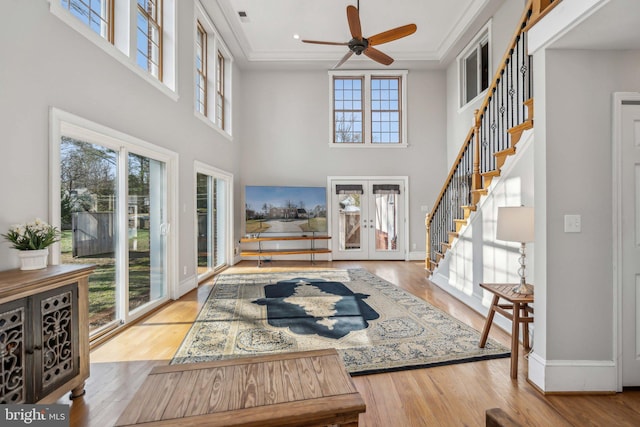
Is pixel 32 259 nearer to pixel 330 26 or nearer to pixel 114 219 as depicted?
pixel 114 219

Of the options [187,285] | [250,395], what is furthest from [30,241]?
[187,285]

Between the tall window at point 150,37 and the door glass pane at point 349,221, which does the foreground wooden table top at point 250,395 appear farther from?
the door glass pane at point 349,221

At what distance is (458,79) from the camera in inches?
294

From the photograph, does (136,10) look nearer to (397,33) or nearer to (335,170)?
(397,33)

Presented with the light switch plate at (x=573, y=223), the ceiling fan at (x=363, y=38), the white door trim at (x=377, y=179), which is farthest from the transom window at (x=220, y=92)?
the light switch plate at (x=573, y=223)

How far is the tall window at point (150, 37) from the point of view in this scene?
387 centimetres

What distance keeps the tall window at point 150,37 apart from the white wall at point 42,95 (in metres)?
0.42

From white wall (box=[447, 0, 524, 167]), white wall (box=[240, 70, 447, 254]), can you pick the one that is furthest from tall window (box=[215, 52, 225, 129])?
white wall (box=[447, 0, 524, 167])

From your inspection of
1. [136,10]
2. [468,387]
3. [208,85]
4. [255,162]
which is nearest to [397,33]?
[136,10]

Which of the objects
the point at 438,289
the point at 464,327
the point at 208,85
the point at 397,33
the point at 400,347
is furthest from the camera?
the point at 208,85

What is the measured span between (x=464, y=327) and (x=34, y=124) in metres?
4.19

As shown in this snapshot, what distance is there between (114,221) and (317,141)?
558cm

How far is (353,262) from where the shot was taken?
798 cm

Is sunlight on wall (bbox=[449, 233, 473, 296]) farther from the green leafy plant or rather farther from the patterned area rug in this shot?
the green leafy plant
